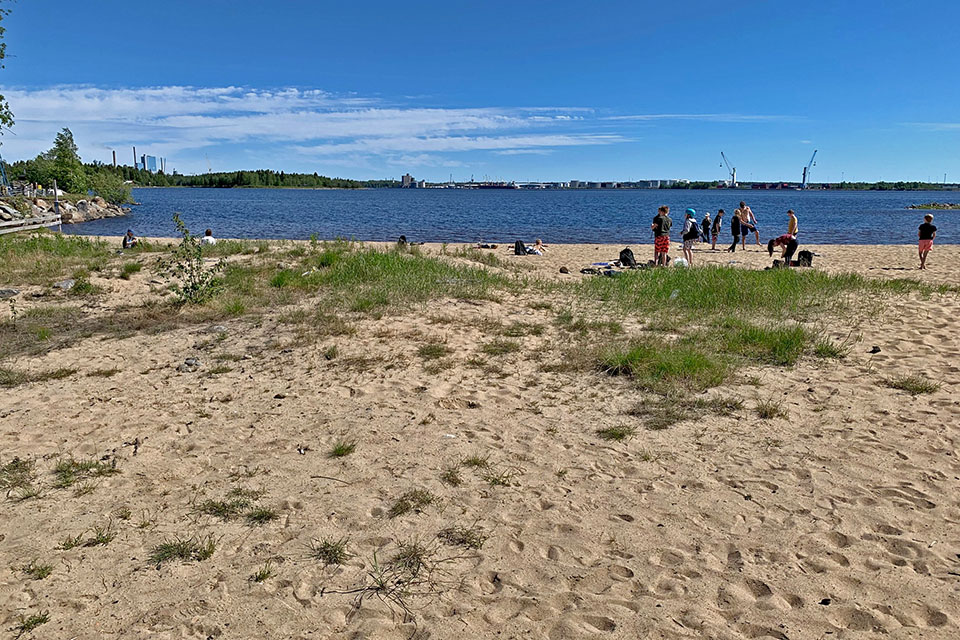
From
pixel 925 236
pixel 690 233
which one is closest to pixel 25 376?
pixel 690 233

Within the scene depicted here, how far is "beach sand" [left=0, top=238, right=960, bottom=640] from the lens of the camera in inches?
135

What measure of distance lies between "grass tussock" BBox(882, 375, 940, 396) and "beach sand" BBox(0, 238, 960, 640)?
6.7 inches

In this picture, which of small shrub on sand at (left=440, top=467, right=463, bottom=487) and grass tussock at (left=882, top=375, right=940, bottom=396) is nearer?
small shrub on sand at (left=440, top=467, right=463, bottom=487)

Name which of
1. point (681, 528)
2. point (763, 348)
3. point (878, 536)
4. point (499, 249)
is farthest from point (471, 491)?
point (499, 249)

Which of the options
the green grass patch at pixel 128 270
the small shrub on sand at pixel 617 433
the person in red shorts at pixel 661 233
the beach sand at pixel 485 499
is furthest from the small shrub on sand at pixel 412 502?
the person in red shorts at pixel 661 233

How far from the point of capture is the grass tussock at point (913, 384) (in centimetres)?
667

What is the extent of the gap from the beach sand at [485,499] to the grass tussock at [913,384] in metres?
0.17

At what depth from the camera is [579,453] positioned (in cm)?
538

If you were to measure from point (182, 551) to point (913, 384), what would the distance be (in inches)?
289

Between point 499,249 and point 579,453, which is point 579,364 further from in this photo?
point 499,249

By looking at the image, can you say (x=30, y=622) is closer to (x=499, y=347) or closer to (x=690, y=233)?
(x=499, y=347)

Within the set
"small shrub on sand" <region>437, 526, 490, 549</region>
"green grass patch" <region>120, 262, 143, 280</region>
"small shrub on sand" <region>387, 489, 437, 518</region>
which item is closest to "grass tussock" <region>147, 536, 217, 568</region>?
"small shrub on sand" <region>387, 489, 437, 518</region>

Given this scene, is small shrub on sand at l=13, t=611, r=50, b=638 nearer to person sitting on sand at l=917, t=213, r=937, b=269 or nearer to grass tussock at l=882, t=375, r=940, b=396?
A: grass tussock at l=882, t=375, r=940, b=396

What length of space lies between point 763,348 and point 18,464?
8209 millimetres
